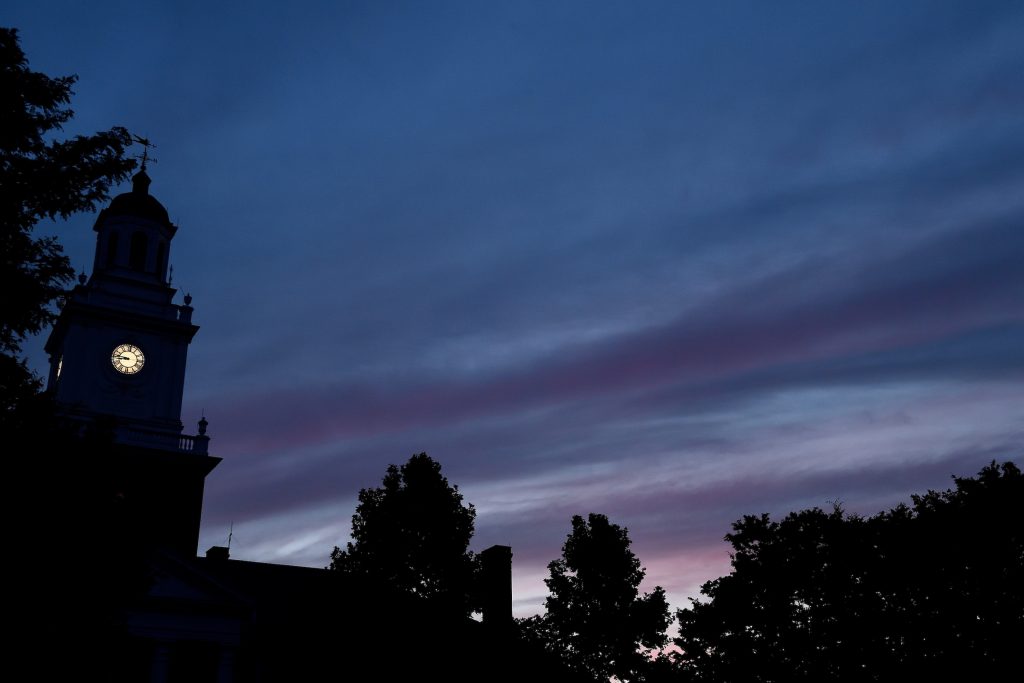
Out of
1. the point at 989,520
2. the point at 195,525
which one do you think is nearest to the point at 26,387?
the point at 195,525

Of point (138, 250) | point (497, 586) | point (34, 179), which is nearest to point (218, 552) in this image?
point (497, 586)

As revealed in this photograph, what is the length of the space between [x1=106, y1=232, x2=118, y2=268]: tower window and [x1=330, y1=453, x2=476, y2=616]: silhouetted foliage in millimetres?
17956

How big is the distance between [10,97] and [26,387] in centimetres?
538

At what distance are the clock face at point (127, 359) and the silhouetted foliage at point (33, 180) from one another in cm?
2749

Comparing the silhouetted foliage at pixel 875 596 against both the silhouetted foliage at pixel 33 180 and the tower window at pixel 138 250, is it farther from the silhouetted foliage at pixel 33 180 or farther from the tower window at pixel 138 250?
the silhouetted foliage at pixel 33 180

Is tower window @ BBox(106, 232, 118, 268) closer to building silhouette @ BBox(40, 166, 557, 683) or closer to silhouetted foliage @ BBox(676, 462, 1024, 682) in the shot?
building silhouette @ BBox(40, 166, 557, 683)

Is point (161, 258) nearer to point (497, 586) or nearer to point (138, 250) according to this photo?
point (138, 250)

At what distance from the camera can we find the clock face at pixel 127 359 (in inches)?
1652

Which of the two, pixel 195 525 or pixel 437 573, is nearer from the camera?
pixel 195 525

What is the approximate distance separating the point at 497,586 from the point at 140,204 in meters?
27.8

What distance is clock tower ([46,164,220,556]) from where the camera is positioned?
40.0 m

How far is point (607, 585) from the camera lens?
52781mm

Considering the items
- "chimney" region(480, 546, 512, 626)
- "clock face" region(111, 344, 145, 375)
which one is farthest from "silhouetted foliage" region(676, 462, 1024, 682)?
"clock face" region(111, 344, 145, 375)

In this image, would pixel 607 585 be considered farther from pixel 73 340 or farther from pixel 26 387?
pixel 26 387
